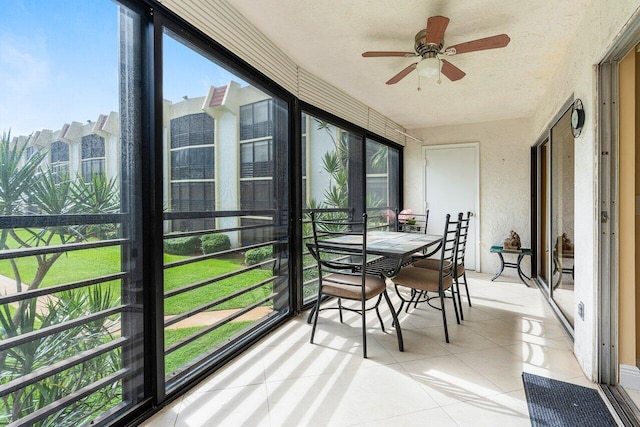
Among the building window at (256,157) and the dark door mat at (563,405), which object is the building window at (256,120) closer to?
the building window at (256,157)

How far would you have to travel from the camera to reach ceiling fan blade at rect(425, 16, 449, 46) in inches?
71.6

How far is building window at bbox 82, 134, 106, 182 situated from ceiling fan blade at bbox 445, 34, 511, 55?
2.09m

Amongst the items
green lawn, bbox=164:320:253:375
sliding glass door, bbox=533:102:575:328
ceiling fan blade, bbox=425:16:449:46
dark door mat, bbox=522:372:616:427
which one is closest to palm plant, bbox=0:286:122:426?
green lawn, bbox=164:320:253:375

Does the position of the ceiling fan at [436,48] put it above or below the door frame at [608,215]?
above

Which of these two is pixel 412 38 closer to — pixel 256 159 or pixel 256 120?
pixel 256 120

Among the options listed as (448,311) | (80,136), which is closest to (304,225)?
(448,311)

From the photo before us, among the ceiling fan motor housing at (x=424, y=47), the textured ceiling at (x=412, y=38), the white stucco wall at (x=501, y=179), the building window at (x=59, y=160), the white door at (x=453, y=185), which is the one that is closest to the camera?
the building window at (x=59, y=160)

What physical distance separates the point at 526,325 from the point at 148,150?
3222 millimetres

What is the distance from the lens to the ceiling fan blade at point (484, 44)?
6.24 feet

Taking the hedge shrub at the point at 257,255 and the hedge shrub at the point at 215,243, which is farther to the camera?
the hedge shrub at the point at 257,255

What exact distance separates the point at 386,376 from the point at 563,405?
36.3 inches

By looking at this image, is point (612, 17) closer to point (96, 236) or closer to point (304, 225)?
point (304, 225)

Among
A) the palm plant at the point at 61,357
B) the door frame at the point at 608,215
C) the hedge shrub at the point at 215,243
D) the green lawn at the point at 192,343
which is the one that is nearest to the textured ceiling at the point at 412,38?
the door frame at the point at 608,215

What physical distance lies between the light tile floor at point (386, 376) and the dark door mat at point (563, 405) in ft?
0.20
